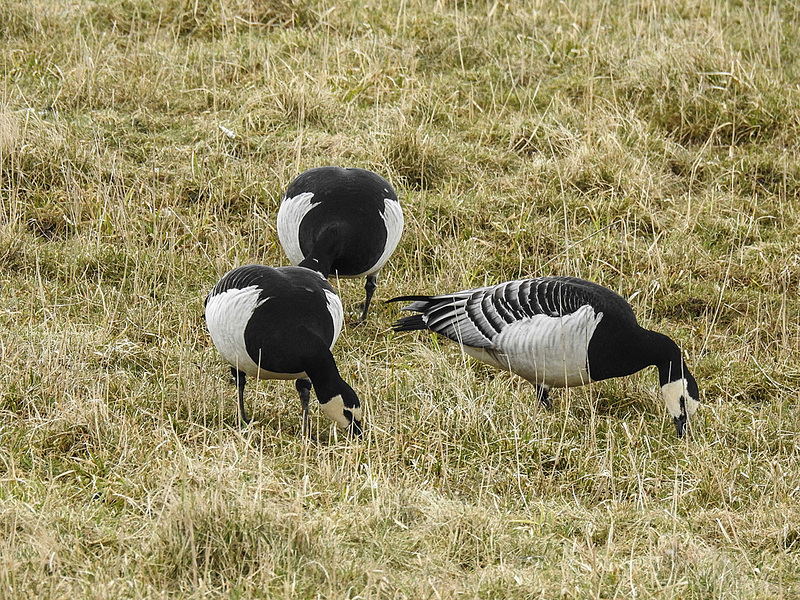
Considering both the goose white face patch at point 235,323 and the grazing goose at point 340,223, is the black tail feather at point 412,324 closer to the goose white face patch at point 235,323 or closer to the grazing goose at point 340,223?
the grazing goose at point 340,223

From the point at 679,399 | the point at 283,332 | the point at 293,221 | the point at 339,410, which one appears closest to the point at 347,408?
the point at 339,410

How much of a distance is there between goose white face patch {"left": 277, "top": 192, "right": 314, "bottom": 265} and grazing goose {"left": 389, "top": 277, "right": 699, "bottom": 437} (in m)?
1.28

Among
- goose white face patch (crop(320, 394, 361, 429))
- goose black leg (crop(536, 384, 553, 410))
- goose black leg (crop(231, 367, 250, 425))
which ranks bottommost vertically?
goose black leg (crop(536, 384, 553, 410))

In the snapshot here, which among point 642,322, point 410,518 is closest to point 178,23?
point 642,322

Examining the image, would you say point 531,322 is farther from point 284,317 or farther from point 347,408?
point 284,317

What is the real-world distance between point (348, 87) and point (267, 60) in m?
0.74

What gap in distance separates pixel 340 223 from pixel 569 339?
166 cm

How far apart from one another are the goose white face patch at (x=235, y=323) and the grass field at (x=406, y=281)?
0.89 ft

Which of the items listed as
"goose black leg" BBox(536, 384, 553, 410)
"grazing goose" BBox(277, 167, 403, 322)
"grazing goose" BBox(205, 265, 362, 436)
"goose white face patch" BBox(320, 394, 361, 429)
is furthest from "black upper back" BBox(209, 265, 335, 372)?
"goose black leg" BBox(536, 384, 553, 410)

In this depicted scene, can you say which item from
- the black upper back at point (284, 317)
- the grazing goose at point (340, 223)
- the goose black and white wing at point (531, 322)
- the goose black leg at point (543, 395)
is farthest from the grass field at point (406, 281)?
the grazing goose at point (340, 223)

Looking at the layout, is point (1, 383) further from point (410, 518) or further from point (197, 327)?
point (410, 518)

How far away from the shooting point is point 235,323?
4926 millimetres

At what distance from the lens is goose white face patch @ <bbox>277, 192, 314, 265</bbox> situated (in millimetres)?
6320

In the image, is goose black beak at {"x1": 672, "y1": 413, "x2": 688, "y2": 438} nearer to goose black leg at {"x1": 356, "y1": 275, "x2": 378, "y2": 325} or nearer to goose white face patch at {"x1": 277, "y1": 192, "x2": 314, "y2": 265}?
goose black leg at {"x1": 356, "y1": 275, "x2": 378, "y2": 325}
